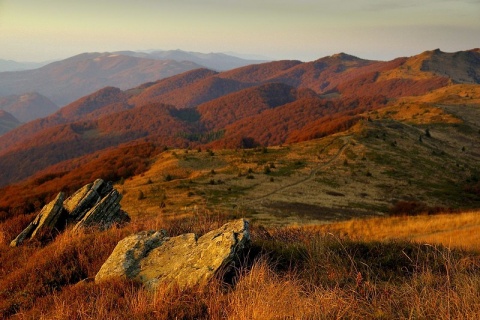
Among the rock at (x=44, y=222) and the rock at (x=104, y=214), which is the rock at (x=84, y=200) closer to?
the rock at (x=104, y=214)

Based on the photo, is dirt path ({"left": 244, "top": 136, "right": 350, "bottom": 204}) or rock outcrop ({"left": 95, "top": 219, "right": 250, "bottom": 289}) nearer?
rock outcrop ({"left": 95, "top": 219, "right": 250, "bottom": 289})

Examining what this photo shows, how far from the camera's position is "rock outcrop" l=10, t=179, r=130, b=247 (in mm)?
12804

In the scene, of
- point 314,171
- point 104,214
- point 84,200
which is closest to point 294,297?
point 104,214

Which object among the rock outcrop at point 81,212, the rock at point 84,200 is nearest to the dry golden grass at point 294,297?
the rock outcrop at point 81,212

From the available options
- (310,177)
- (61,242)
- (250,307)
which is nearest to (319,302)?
(250,307)

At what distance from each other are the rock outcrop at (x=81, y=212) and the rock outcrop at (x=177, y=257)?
168 inches

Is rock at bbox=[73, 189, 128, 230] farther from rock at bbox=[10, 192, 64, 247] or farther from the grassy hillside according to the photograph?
the grassy hillside

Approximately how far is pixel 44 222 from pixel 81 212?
1842mm

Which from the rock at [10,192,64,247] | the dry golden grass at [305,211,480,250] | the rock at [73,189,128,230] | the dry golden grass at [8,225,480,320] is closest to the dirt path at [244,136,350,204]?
the dry golden grass at [305,211,480,250]

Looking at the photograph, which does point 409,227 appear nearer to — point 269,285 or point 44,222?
point 269,285

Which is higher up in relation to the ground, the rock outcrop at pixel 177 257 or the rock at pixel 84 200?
the rock outcrop at pixel 177 257

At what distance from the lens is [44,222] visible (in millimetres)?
12883

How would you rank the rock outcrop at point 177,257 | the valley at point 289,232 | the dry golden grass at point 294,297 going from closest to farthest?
the dry golden grass at point 294,297 < the valley at point 289,232 < the rock outcrop at point 177,257

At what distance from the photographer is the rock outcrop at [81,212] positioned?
42.0 ft
